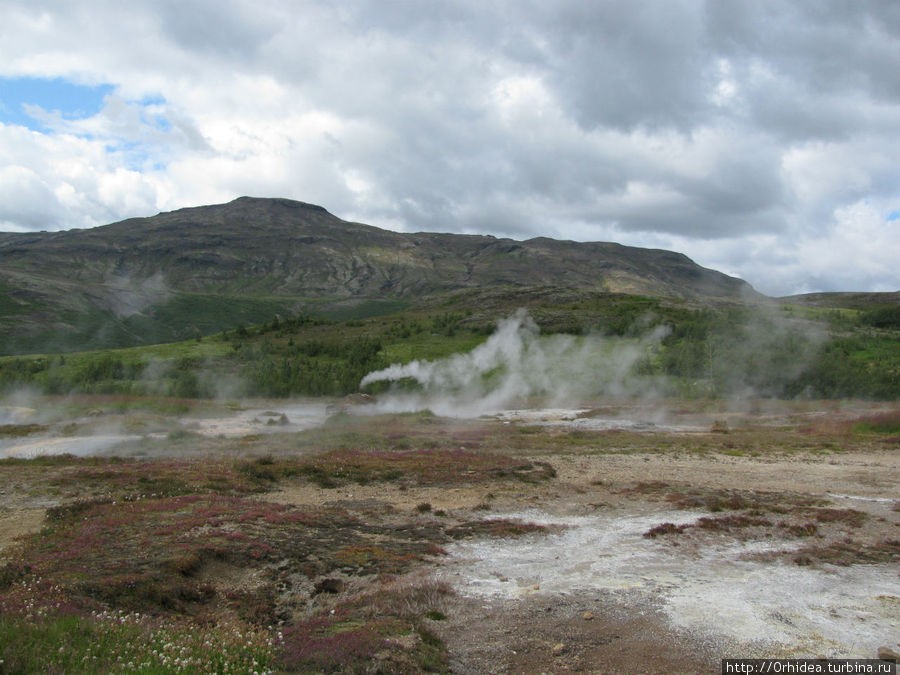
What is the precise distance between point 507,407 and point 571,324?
3869 cm

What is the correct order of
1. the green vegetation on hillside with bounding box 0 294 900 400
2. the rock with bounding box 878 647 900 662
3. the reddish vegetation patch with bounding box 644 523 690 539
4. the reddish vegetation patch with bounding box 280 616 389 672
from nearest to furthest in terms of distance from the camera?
the reddish vegetation patch with bounding box 280 616 389 672, the rock with bounding box 878 647 900 662, the reddish vegetation patch with bounding box 644 523 690 539, the green vegetation on hillside with bounding box 0 294 900 400

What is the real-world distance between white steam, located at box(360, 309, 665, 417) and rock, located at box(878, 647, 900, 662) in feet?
156

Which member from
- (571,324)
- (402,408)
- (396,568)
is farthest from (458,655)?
(571,324)

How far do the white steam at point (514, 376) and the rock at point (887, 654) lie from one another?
4744cm

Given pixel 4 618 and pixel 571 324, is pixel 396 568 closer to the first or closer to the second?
pixel 4 618

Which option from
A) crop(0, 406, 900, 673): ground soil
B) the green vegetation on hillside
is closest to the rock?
crop(0, 406, 900, 673): ground soil

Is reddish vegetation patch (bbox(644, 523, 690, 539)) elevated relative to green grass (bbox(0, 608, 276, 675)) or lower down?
lower down

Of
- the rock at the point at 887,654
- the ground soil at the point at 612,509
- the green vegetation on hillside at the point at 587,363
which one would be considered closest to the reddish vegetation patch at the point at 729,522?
the ground soil at the point at 612,509

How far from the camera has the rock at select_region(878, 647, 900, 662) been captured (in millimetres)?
8984

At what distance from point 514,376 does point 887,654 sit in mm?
62902

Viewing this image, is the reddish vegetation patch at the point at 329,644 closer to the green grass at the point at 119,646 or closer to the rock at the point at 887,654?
the green grass at the point at 119,646

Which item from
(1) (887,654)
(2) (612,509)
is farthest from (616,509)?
(1) (887,654)

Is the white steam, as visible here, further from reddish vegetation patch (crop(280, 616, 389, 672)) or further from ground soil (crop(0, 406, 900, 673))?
reddish vegetation patch (crop(280, 616, 389, 672))

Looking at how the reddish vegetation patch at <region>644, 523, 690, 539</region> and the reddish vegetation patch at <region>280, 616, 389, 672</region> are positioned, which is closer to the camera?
the reddish vegetation patch at <region>280, 616, 389, 672</region>
